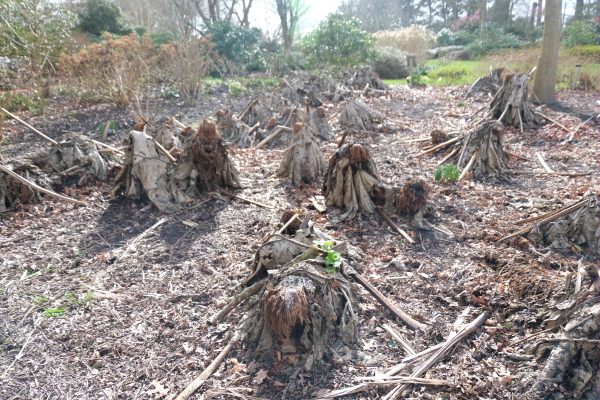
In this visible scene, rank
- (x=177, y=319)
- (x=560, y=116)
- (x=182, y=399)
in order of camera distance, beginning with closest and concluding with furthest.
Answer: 1. (x=182, y=399)
2. (x=177, y=319)
3. (x=560, y=116)

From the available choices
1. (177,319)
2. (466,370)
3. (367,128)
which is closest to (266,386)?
(177,319)

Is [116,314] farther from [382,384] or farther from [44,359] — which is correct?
[382,384]

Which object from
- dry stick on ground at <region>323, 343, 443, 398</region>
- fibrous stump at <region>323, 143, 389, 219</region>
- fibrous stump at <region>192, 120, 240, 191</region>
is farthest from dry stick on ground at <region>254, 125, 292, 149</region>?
dry stick on ground at <region>323, 343, 443, 398</region>

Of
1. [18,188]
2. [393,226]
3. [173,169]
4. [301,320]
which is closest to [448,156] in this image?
[393,226]

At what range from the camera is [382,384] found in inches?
97.0

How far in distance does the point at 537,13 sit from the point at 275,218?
91.6 feet

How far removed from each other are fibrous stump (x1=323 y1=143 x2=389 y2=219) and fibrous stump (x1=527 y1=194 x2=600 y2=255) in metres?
1.57

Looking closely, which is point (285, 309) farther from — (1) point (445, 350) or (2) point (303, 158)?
(2) point (303, 158)

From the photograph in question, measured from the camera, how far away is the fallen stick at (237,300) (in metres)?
3.05

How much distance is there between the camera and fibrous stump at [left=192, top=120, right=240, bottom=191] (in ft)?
16.2

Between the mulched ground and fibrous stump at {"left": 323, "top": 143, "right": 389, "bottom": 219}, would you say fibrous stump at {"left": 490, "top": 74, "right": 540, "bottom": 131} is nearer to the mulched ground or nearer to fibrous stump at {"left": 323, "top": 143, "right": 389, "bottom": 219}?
the mulched ground

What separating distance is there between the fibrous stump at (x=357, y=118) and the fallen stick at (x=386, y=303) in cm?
528

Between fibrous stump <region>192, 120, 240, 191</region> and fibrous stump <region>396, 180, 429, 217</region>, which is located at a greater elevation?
fibrous stump <region>192, 120, 240, 191</region>

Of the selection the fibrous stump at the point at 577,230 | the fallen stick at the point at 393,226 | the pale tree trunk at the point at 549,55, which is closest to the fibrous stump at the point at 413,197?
the fallen stick at the point at 393,226
